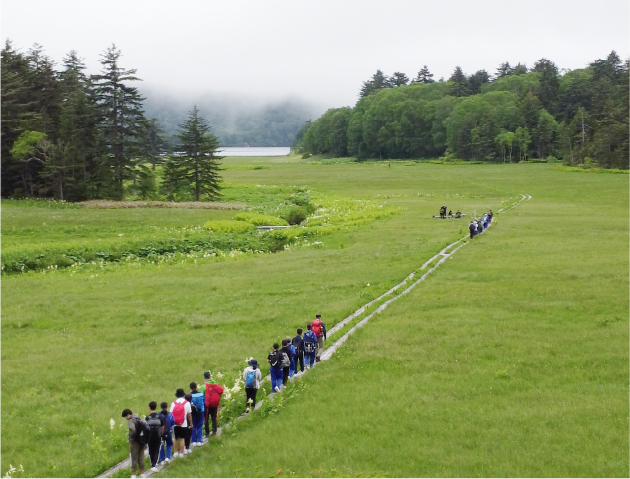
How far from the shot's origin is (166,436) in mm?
15039

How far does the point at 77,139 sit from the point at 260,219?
1047 inches

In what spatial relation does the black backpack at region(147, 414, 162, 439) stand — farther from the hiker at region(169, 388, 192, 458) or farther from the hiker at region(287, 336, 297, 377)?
the hiker at region(287, 336, 297, 377)

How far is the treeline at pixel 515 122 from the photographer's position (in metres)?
118

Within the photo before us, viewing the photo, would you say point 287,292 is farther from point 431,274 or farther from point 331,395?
point 331,395

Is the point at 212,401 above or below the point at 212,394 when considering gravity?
below

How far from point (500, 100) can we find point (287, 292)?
152 meters

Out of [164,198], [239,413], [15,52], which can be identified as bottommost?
[239,413]

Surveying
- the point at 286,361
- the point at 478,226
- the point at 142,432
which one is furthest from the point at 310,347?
the point at 478,226

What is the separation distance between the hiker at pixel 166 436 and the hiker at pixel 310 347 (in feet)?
22.2

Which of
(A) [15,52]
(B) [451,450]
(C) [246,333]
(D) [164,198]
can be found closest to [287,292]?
(C) [246,333]

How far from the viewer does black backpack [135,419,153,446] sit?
14195 mm

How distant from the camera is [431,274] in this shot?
119 feet

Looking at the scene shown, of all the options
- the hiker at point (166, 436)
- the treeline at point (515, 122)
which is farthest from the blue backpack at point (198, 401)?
the treeline at point (515, 122)

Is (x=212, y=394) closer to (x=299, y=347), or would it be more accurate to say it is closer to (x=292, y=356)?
(x=292, y=356)
